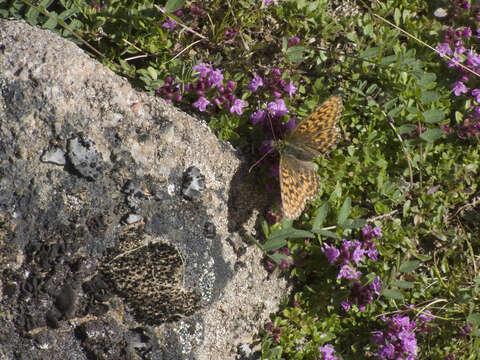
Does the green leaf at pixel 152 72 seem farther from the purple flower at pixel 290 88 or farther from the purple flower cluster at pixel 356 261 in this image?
the purple flower cluster at pixel 356 261

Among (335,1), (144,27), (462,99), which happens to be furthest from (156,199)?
(462,99)

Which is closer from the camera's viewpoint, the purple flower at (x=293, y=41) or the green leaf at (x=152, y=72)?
the green leaf at (x=152, y=72)

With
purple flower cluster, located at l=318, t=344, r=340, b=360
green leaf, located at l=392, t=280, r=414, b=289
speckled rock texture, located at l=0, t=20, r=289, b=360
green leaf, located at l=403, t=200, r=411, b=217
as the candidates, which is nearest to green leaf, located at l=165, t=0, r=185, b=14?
speckled rock texture, located at l=0, t=20, r=289, b=360

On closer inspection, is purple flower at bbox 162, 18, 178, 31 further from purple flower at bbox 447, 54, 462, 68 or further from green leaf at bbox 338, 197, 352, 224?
purple flower at bbox 447, 54, 462, 68

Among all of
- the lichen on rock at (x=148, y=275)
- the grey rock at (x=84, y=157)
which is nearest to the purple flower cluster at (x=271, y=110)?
the lichen on rock at (x=148, y=275)

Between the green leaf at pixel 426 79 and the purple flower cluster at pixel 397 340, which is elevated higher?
the green leaf at pixel 426 79

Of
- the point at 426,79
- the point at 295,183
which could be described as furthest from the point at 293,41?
the point at 295,183
